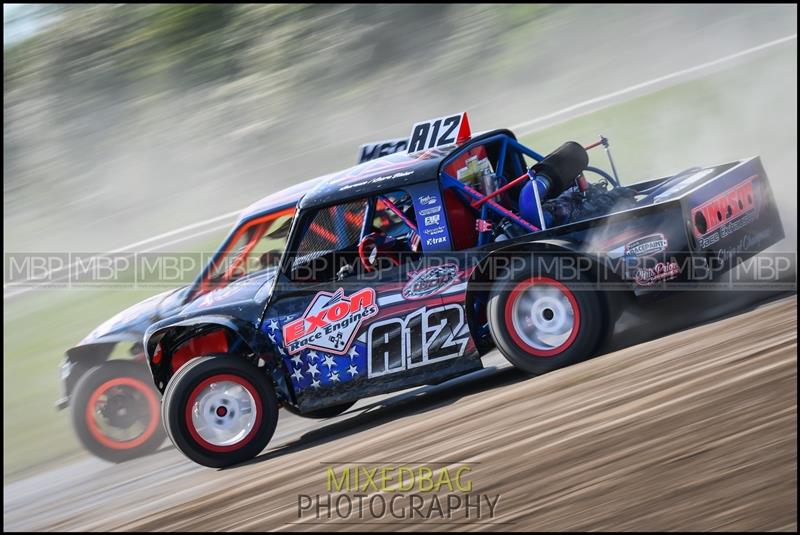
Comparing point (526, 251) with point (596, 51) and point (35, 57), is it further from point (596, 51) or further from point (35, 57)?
point (35, 57)

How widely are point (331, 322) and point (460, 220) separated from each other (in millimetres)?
1107

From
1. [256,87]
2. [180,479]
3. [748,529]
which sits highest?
[256,87]

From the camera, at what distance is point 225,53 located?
1858 cm

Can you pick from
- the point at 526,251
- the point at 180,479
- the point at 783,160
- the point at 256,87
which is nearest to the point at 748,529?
the point at 526,251

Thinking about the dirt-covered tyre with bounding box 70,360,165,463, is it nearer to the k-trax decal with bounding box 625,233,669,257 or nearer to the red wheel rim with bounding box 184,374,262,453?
the red wheel rim with bounding box 184,374,262,453

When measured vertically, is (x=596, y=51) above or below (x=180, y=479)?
above

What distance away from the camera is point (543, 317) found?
18.7 ft

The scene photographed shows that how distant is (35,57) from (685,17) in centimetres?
1329

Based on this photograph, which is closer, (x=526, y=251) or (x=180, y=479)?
(x=526, y=251)

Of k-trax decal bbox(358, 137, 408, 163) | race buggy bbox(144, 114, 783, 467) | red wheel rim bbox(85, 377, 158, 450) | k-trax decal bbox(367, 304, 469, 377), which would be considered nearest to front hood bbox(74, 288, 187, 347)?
red wheel rim bbox(85, 377, 158, 450)

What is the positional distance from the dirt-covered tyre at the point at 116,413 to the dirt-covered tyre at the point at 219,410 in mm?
1579

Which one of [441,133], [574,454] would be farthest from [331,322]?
[574,454]

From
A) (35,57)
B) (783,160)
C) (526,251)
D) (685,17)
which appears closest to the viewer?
(526,251)

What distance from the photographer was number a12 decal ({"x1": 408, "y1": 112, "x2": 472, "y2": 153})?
6.62 meters
